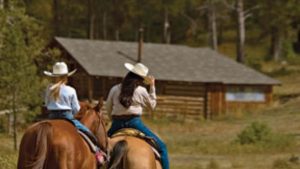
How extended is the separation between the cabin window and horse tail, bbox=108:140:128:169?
3920 cm

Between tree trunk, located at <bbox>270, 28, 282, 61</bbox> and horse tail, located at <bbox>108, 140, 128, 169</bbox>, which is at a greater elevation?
horse tail, located at <bbox>108, 140, 128, 169</bbox>

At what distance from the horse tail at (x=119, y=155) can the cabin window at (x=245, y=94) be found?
39.2m

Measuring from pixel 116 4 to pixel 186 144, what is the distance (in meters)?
52.1

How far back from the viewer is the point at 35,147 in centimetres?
1125

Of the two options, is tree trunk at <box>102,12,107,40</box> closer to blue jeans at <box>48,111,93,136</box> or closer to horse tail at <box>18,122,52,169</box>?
blue jeans at <box>48,111,93,136</box>

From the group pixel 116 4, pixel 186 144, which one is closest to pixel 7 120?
pixel 186 144

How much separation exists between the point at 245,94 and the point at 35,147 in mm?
41225

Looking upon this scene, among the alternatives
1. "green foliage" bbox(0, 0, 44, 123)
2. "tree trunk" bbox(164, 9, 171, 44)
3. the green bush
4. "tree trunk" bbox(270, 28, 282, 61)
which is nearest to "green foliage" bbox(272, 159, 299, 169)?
the green bush

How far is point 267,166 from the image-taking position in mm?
25312

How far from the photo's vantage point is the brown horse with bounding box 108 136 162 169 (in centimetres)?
1180

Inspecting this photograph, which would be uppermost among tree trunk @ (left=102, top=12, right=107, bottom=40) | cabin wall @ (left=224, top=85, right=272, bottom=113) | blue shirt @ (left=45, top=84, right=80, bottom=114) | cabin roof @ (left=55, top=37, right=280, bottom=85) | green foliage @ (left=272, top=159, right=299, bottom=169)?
blue shirt @ (left=45, top=84, right=80, bottom=114)

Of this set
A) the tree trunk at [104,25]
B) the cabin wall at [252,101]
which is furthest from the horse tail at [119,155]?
the tree trunk at [104,25]

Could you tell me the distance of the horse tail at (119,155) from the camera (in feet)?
38.7

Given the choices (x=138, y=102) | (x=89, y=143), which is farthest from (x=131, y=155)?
(x=138, y=102)
